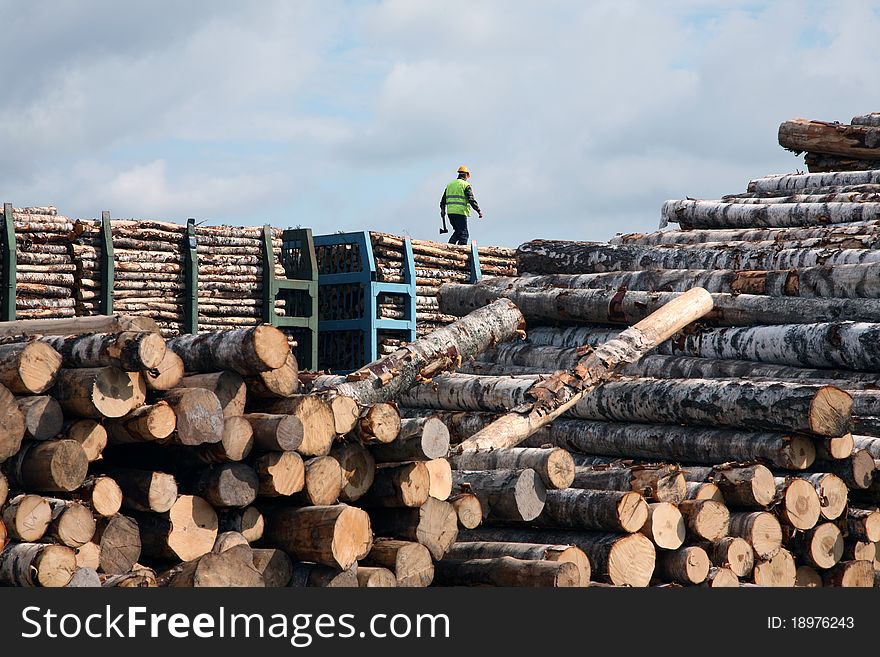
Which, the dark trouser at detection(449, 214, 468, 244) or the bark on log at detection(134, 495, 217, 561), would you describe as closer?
the bark on log at detection(134, 495, 217, 561)

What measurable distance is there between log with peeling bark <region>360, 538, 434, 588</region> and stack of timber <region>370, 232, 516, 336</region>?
29.4ft

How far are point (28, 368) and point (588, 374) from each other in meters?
4.95

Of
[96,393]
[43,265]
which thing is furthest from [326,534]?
[43,265]

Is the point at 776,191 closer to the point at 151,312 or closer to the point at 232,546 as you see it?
the point at 151,312

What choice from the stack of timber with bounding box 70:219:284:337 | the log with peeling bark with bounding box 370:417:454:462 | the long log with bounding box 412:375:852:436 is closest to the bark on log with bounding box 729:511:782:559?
the long log with bounding box 412:375:852:436

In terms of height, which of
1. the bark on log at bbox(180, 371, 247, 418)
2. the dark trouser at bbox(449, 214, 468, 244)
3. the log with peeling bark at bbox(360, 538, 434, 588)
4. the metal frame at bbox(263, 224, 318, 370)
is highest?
the dark trouser at bbox(449, 214, 468, 244)

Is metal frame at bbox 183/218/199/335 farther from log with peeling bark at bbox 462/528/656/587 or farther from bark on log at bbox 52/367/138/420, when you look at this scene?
bark on log at bbox 52/367/138/420

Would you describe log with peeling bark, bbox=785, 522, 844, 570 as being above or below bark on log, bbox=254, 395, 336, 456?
below

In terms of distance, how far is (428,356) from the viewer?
1120 centimetres

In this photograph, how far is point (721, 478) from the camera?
31.0 feet

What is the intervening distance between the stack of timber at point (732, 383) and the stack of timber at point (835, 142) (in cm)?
158

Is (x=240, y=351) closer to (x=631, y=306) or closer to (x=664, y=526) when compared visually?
(x=664, y=526)

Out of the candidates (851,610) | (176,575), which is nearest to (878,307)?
(851,610)

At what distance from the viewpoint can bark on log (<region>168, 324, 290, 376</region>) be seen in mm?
7781
